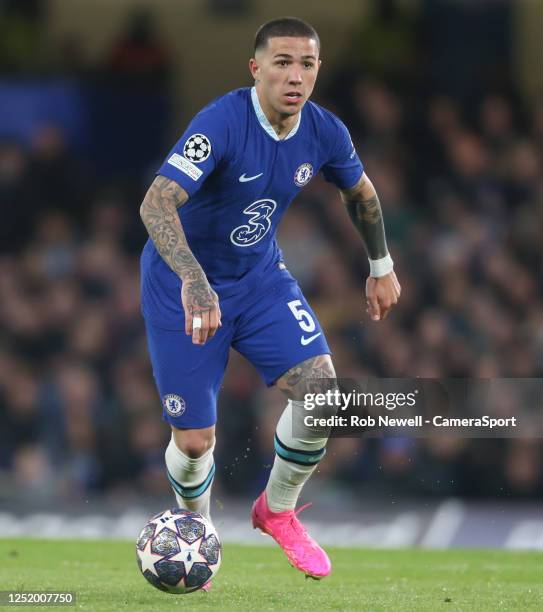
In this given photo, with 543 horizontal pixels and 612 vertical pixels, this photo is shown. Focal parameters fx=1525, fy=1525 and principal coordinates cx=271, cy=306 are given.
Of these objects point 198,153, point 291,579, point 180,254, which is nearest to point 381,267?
point 198,153

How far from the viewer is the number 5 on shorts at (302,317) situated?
7.54m

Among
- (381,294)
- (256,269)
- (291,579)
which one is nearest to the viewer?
(256,269)

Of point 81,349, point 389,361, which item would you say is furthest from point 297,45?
point 81,349

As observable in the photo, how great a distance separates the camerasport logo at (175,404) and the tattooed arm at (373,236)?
1.12m

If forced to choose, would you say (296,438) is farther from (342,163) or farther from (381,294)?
(342,163)

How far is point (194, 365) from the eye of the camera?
753cm

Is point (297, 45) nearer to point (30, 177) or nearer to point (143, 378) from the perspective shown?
point (143, 378)

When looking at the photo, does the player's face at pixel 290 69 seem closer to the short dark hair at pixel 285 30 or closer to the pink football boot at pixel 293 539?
the short dark hair at pixel 285 30

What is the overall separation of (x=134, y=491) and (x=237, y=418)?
3.64 feet

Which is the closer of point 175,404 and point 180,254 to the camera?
point 180,254

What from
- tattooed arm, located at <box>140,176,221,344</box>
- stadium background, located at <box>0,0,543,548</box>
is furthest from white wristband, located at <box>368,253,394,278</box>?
stadium background, located at <box>0,0,543,548</box>

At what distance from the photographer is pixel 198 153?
6984 millimetres

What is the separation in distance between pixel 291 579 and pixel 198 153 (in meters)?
2.44

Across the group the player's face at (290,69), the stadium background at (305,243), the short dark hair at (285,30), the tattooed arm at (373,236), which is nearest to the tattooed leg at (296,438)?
the tattooed arm at (373,236)
